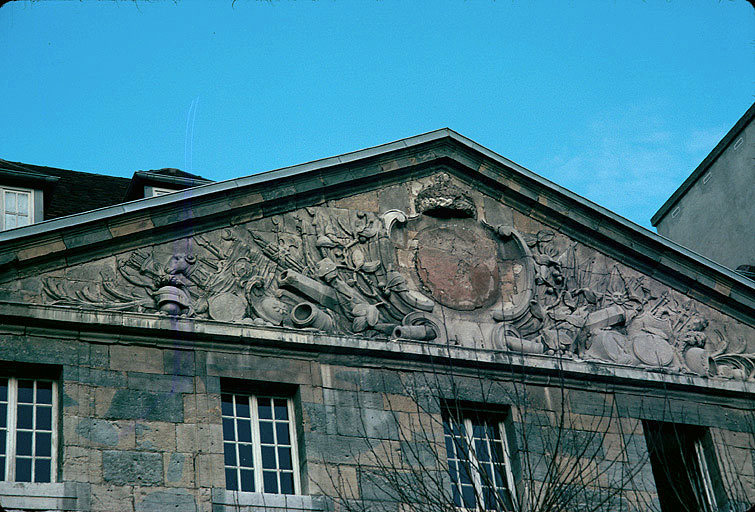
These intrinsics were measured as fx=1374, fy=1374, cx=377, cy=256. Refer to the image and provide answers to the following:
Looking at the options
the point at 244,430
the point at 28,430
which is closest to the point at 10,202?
the point at 28,430

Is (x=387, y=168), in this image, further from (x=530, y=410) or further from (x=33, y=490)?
(x=33, y=490)

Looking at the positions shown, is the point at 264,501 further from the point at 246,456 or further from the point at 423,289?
the point at 423,289

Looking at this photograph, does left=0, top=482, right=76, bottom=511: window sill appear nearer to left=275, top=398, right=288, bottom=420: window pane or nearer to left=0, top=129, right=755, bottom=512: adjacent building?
left=0, top=129, right=755, bottom=512: adjacent building

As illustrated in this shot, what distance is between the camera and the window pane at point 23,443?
14805 millimetres

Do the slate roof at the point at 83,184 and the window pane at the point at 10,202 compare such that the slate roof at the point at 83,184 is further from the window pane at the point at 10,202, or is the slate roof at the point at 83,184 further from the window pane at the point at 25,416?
the window pane at the point at 25,416

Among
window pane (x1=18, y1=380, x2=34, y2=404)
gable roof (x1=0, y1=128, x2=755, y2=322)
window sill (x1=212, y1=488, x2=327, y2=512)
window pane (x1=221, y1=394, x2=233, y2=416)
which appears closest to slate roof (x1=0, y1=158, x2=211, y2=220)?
gable roof (x1=0, y1=128, x2=755, y2=322)

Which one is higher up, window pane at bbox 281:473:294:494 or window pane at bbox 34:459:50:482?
window pane at bbox 34:459:50:482

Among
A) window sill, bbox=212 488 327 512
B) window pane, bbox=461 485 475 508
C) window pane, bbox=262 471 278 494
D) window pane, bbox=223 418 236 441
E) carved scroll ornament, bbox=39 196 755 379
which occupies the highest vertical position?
carved scroll ornament, bbox=39 196 755 379

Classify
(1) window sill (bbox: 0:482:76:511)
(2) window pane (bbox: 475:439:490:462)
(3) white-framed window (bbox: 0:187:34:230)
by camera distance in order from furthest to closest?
(3) white-framed window (bbox: 0:187:34:230) → (2) window pane (bbox: 475:439:490:462) → (1) window sill (bbox: 0:482:76:511)

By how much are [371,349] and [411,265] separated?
1.55 meters

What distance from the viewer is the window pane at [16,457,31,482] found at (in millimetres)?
14633

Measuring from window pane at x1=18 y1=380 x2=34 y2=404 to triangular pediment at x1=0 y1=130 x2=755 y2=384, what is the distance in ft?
3.07

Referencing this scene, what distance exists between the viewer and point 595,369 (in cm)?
1766

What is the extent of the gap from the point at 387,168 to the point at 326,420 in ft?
12.6
